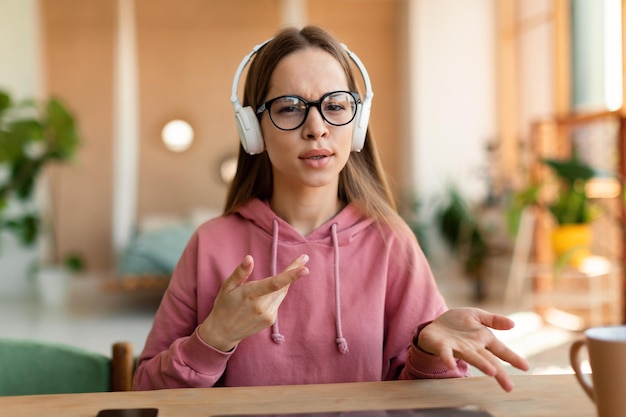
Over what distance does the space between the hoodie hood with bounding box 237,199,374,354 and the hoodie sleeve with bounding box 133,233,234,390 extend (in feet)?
0.37

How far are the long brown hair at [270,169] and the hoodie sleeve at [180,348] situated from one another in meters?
0.15

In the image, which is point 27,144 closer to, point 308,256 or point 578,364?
point 308,256

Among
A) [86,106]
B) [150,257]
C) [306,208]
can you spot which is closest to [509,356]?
[306,208]

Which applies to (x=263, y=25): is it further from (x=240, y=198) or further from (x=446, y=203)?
(x=240, y=198)

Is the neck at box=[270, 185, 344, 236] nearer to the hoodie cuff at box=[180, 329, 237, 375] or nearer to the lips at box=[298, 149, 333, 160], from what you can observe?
the lips at box=[298, 149, 333, 160]

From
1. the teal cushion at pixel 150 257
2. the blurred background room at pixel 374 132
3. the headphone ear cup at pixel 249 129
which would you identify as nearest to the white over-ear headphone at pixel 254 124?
the headphone ear cup at pixel 249 129

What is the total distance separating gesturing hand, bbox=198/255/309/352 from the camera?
85 cm

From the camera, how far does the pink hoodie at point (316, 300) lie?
1.10m

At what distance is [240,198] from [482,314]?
1.70 feet

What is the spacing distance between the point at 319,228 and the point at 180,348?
31 centimetres

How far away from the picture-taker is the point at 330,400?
794 millimetres

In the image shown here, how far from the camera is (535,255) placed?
205 inches

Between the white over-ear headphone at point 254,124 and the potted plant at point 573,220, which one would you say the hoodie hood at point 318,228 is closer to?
the white over-ear headphone at point 254,124

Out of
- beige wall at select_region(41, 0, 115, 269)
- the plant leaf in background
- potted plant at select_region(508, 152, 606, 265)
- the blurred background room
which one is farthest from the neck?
beige wall at select_region(41, 0, 115, 269)
